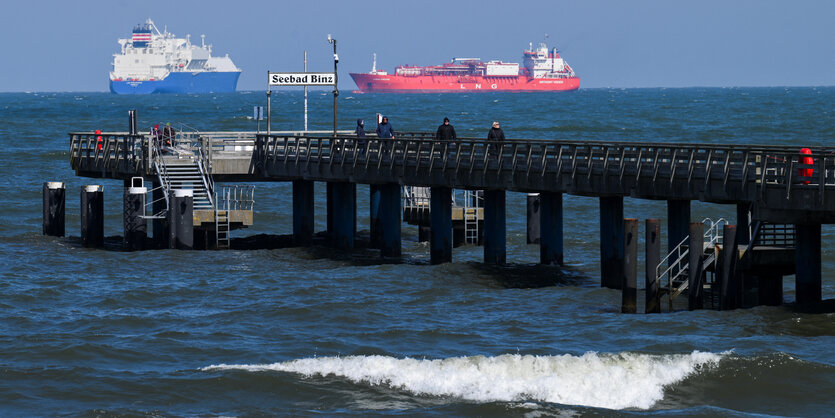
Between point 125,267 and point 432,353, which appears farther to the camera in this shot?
point 125,267

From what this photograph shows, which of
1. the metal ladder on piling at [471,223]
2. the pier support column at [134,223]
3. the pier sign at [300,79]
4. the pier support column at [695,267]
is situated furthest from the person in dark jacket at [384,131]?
the pier support column at [695,267]

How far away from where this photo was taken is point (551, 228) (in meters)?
35.5

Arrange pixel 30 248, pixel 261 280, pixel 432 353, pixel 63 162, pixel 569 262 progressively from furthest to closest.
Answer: pixel 63 162, pixel 30 248, pixel 569 262, pixel 261 280, pixel 432 353

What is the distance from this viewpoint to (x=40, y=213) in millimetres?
54312

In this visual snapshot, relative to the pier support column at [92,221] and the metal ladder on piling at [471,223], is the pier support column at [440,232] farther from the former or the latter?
the pier support column at [92,221]

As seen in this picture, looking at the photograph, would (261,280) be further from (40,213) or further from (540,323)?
(40,213)

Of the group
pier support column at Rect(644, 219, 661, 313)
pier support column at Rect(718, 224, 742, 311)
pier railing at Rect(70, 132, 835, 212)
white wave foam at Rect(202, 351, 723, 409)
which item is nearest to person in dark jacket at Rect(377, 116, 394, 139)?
pier railing at Rect(70, 132, 835, 212)

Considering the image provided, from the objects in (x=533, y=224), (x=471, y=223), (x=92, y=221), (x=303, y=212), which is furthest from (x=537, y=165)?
(x=92, y=221)

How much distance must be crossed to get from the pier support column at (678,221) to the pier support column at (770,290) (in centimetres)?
241

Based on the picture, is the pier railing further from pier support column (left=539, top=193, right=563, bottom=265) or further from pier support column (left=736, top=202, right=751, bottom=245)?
pier support column (left=539, top=193, right=563, bottom=265)

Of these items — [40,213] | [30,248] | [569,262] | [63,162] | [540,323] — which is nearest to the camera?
[540,323]

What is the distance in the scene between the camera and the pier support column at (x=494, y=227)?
117 ft

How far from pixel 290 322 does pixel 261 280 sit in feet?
19.6

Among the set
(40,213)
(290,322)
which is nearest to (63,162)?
(40,213)
